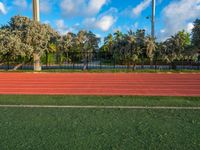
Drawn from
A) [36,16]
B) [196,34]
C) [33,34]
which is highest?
[36,16]

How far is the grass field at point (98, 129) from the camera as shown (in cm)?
403

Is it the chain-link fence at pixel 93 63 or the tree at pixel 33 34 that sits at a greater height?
the tree at pixel 33 34

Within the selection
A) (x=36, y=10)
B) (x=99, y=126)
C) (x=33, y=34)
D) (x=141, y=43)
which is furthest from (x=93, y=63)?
(x=99, y=126)

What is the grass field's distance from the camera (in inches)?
159

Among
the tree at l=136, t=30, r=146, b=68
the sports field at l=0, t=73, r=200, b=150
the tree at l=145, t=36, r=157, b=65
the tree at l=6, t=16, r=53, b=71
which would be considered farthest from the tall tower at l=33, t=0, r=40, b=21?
the sports field at l=0, t=73, r=200, b=150

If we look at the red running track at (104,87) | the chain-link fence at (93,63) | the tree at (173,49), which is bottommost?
the red running track at (104,87)

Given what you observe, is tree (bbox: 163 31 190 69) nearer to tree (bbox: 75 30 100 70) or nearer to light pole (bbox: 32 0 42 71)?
tree (bbox: 75 30 100 70)

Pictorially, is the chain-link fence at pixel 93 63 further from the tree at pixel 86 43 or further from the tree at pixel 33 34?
the tree at pixel 33 34

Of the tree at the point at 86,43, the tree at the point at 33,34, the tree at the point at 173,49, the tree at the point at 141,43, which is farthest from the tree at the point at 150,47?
the tree at the point at 33,34

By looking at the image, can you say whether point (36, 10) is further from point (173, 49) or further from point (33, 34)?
point (173, 49)

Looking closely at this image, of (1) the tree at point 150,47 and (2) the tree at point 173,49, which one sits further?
(2) the tree at point 173,49

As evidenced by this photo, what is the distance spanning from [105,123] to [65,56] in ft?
81.1

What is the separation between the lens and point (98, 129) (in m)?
4.90

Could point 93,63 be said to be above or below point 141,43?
below
